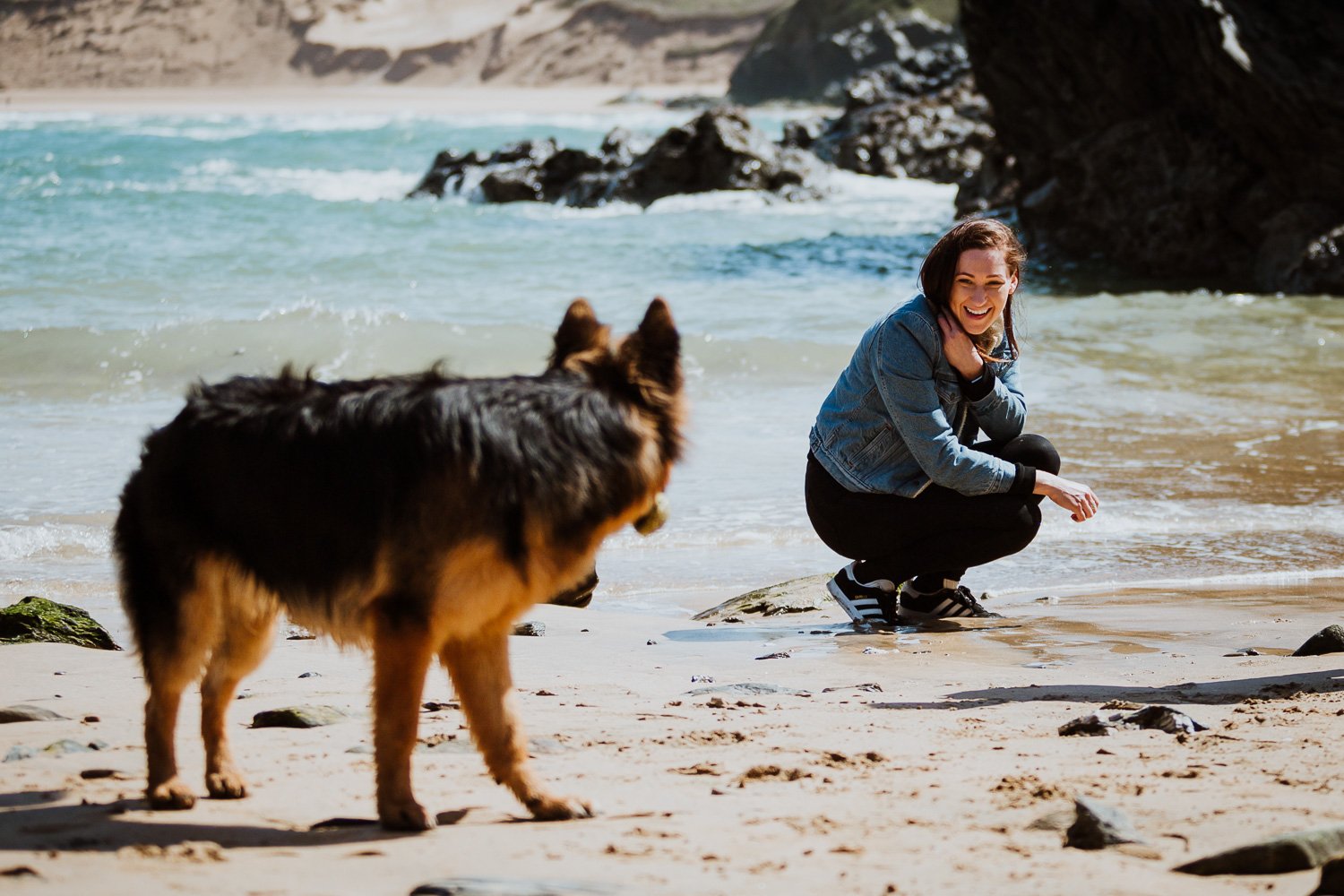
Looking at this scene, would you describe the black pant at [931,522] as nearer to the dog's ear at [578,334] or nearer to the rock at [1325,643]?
the rock at [1325,643]

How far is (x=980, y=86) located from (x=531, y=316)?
878 centimetres

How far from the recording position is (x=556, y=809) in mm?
3270

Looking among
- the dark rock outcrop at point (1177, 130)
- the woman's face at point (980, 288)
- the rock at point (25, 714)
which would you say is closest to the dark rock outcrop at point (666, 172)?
the dark rock outcrop at point (1177, 130)

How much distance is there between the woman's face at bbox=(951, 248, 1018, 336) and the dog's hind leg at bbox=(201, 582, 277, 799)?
300 centimetres

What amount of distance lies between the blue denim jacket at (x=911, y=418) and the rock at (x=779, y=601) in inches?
28.1

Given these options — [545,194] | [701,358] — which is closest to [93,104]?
[545,194]

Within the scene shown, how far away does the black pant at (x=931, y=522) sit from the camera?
5719 mm

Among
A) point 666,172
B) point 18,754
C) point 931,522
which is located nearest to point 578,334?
point 18,754

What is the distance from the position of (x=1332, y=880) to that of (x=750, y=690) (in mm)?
2271

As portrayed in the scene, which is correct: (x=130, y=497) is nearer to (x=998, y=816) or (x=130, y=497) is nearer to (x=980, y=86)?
(x=998, y=816)

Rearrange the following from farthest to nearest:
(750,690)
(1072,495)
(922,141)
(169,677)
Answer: (922,141) < (1072,495) < (750,690) < (169,677)

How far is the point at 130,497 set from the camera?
3.37m

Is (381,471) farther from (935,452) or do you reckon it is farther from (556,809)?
(935,452)

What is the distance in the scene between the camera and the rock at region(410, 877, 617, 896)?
2.61 m
